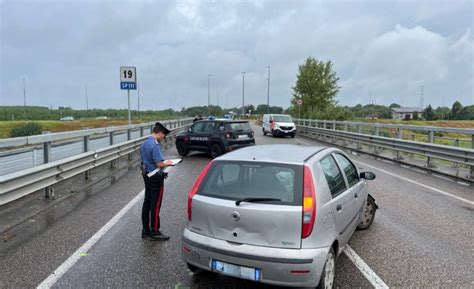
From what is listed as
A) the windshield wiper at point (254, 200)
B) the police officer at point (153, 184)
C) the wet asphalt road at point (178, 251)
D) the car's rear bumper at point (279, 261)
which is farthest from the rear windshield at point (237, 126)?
the car's rear bumper at point (279, 261)

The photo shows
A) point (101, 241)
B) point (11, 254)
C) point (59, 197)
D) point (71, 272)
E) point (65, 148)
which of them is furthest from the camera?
point (65, 148)

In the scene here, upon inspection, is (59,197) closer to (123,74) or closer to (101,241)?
(101,241)

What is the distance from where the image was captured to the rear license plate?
129 inches

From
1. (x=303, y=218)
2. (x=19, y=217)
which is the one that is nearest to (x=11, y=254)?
(x=19, y=217)

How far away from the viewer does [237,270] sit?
11.0ft

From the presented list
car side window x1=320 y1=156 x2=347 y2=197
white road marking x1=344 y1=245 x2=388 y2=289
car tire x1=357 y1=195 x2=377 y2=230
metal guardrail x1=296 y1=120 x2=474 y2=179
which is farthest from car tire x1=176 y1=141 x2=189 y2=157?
car side window x1=320 y1=156 x2=347 y2=197

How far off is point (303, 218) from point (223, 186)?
3.09ft

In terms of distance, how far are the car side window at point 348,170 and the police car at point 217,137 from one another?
9432 mm

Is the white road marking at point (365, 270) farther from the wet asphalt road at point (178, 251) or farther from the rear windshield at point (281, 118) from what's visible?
the rear windshield at point (281, 118)

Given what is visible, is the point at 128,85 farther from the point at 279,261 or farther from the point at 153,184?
the point at 279,261

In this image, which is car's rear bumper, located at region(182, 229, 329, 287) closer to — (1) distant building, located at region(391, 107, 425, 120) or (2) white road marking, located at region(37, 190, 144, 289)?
(2) white road marking, located at region(37, 190, 144, 289)

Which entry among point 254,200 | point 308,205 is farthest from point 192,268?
point 308,205

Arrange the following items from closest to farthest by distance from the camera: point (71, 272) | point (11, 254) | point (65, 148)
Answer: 1. point (71, 272)
2. point (11, 254)
3. point (65, 148)

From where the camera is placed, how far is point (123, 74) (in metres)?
15.3
